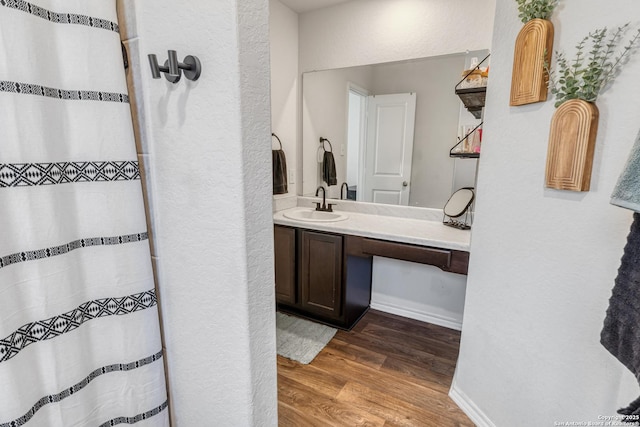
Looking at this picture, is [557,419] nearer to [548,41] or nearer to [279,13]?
[548,41]

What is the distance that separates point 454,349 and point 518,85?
5.59 ft

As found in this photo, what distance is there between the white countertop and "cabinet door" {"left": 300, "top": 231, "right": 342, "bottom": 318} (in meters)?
0.09

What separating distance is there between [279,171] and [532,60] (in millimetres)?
1849

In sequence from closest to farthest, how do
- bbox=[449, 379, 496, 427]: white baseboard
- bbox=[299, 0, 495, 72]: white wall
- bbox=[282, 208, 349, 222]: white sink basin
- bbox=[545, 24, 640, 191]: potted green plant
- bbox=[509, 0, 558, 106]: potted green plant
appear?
bbox=[545, 24, 640, 191]: potted green plant < bbox=[509, 0, 558, 106]: potted green plant < bbox=[449, 379, 496, 427]: white baseboard < bbox=[299, 0, 495, 72]: white wall < bbox=[282, 208, 349, 222]: white sink basin

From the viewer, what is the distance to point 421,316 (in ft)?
8.20

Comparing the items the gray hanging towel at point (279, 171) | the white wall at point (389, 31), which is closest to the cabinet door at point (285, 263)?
the gray hanging towel at point (279, 171)

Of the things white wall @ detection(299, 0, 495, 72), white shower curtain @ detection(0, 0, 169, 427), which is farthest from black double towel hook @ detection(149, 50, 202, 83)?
white wall @ detection(299, 0, 495, 72)

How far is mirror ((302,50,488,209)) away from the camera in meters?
2.21

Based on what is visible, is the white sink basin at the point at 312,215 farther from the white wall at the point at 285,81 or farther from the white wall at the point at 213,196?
the white wall at the point at 213,196

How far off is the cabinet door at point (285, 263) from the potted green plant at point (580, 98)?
1684mm

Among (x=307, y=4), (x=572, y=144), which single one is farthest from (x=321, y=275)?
(x=307, y=4)

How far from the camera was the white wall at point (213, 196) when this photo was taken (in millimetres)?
619

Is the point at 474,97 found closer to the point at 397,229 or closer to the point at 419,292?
the point at 397,229

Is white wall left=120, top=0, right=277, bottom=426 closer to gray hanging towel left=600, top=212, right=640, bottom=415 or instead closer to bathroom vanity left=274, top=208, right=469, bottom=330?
gray hanging towel left=600, top=212, right=640, bottom=415
